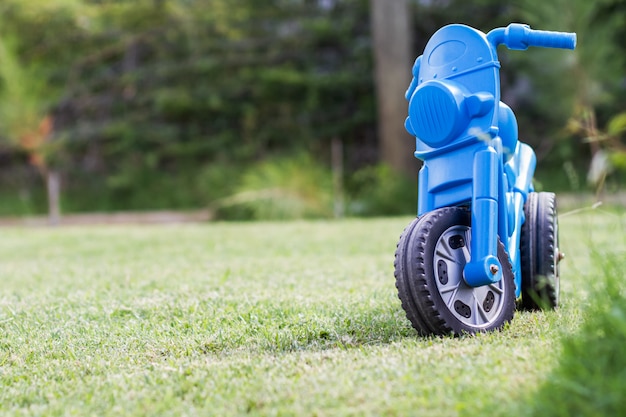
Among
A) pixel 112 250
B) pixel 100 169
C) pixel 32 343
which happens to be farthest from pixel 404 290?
pixel 100 169

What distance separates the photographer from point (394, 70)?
10.0 meters

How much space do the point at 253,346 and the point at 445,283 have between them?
624 mm

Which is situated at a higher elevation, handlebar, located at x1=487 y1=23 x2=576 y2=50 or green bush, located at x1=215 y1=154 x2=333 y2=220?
handlebar, located at x1=487 y1=23 x2=576 y2=50

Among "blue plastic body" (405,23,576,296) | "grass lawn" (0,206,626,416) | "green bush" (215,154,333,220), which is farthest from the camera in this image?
"green bush" (215,154,333,220)

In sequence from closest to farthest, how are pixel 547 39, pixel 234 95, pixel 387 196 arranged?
pixel 547 39
pixel 387 196
pixel 234 95

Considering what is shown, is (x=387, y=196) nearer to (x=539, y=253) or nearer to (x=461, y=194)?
(x=539, y=253)

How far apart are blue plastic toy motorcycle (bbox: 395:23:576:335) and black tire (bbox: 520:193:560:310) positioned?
0.46ft

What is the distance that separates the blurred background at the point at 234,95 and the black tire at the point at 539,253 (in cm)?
694

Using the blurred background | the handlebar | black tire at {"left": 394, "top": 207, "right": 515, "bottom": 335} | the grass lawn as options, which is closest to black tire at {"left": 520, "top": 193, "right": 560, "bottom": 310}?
the grass lawn

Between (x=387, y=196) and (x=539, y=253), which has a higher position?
(x=539, y=253)

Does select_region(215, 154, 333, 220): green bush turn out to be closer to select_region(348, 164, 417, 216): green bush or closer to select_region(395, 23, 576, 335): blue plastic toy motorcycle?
select_region(348, 164, 417, 216): green bush

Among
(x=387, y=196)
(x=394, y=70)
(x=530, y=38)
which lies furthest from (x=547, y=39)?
(x=394, y=70)

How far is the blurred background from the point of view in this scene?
10.1m

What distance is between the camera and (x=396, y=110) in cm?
1006
